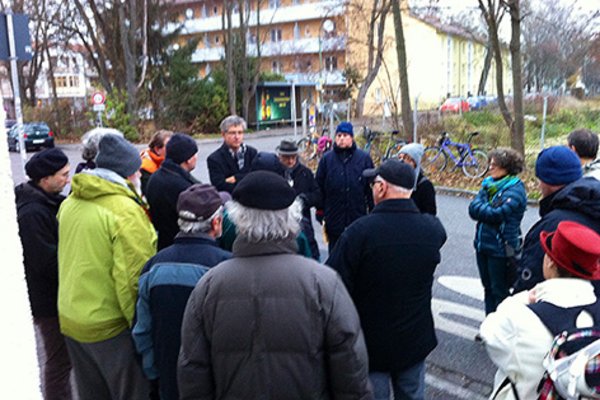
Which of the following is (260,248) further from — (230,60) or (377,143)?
(230,60)

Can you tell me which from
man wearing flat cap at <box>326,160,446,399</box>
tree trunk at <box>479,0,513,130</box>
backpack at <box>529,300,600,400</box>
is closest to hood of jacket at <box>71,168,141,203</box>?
man wearing flat cap at <box>326,160,446,399</box>

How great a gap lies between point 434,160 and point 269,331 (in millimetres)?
13700

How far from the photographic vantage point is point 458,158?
14.5m

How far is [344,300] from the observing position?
2.21m

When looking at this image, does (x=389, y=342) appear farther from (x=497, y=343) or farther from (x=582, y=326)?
(x=582, y=326)

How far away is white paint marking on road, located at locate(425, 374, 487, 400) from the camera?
405 centimetres

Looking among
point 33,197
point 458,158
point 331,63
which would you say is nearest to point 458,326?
point 33,197

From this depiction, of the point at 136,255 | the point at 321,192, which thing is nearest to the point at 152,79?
the point at 321,192

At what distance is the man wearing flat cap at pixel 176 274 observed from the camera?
105 inches

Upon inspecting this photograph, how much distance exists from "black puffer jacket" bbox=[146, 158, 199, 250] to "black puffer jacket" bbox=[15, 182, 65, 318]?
622mm

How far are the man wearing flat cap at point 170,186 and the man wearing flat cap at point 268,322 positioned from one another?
172cm

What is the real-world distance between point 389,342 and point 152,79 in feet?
110

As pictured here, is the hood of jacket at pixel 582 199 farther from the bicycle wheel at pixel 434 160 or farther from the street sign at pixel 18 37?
the bicycle wheel at pixel 434 160

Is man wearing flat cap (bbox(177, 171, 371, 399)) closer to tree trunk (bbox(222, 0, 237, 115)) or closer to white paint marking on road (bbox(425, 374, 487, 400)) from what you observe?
white paint marking on road (bbox(425, 374, 487, 400))
